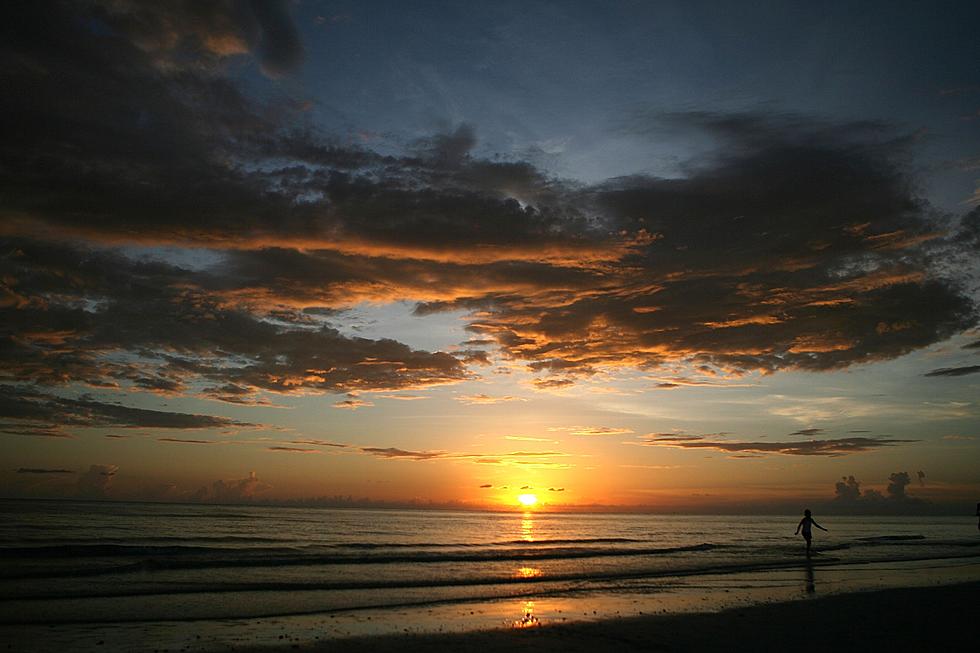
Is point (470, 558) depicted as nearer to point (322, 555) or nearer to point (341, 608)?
point (322, 555)

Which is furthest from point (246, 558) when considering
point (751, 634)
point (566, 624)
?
point (751, 634)

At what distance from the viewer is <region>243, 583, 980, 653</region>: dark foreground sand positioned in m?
13.6

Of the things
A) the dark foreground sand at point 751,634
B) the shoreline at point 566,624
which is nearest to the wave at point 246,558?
the shoreline at point 566,624

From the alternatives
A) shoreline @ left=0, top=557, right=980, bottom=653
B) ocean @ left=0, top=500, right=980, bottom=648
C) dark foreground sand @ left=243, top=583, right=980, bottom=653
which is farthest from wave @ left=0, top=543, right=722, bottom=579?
dark foreground sand @ left=243, top=583, right=980, bottom=653

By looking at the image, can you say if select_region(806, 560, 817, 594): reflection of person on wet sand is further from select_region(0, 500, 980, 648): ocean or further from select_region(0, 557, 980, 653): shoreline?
select_region(0, 557, 980, 653): shoreline

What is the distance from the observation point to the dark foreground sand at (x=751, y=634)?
13.6 m

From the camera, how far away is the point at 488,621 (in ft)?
56.8

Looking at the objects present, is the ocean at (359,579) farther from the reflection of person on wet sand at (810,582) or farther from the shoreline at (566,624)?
the shoreline at (566,624)

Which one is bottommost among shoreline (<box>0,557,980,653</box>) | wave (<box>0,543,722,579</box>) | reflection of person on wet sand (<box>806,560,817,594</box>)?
wave (<box>0,543,722,579</box>)

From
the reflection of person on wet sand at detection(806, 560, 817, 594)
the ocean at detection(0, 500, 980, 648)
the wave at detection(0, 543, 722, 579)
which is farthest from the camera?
the wave at detection(0, 543, 722, 579)

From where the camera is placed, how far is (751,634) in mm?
14977

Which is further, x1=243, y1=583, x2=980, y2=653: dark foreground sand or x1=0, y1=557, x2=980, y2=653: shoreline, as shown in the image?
x1=0, y1=557, x2=980, y2=653: shoreline

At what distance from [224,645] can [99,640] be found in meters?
3.34

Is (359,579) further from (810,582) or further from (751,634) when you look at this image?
(810,582)
